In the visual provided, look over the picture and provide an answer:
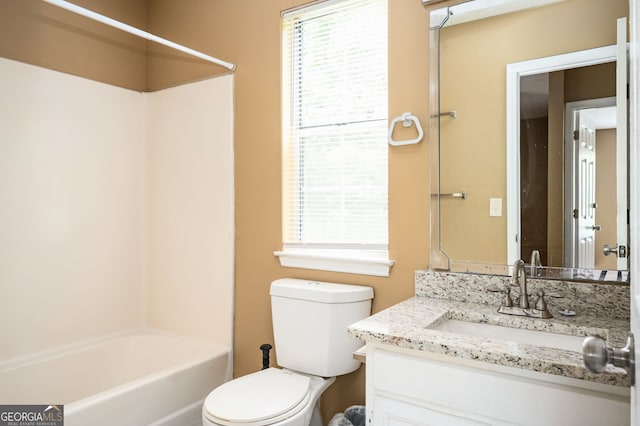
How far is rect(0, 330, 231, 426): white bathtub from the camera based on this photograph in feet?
5.93

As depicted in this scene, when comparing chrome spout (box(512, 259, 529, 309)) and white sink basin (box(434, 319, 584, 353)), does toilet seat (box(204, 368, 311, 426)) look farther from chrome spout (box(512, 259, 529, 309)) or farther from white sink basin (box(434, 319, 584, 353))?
chrome spout (box(512, 259, 529, 309))

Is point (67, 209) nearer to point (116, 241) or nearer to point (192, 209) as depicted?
point (116, 241)

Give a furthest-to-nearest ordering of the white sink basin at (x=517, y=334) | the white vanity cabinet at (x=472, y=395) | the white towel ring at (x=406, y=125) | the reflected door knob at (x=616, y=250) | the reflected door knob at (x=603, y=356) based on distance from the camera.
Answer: the white towel ring at (x=406, y=125) → the reflected door knob at (x=616, y=250) → the white sink basin at (x=517, y=334) → the white vanity cabinet at (x=472, y=395) → the reflected door knob at (x=603, y=356)

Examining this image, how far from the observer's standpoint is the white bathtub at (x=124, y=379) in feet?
5.93

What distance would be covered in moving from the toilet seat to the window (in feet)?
1.79

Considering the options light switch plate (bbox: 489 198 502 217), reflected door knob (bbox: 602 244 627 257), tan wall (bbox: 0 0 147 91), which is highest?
tan wall (bbox: 0 0 147 91)

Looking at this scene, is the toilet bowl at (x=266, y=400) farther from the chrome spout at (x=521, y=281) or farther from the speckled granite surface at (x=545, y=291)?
the chrome spout at (x=521, y=281)

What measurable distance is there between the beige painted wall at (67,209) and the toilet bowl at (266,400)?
119 centimetres

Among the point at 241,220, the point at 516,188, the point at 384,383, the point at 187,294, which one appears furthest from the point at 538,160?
the point at 187,294

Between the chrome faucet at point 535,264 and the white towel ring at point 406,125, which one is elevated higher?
the white towel ring at point 406,125

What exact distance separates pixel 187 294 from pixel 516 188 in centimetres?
190

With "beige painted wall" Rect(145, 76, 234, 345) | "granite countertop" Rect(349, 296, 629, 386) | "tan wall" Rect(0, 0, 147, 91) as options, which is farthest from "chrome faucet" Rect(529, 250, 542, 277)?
"tan wall" Rect(0, 0, 147, 91)

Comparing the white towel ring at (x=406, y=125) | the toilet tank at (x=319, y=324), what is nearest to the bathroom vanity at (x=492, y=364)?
the toilet tank at (x=319, y=324)

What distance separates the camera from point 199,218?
2535mm
